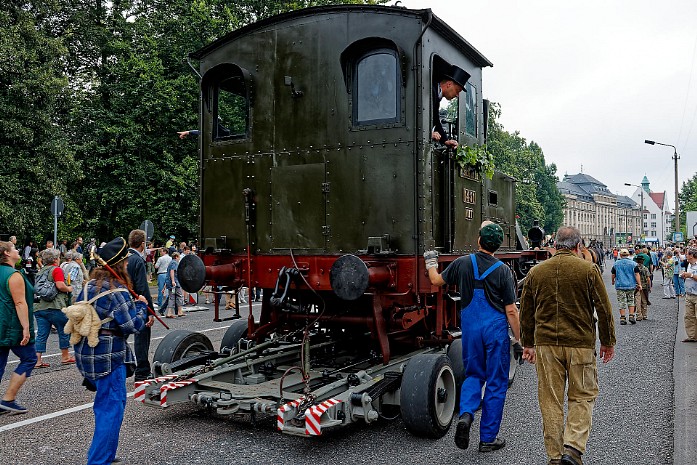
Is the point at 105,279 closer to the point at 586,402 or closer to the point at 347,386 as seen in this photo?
the point at 347,386

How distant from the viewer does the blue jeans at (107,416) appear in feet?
14.2

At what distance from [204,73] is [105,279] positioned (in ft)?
12.5

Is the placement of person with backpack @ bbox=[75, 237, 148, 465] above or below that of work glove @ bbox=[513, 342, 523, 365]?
above

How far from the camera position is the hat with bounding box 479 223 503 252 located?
17.3ft

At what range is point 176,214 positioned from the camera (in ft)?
81.4

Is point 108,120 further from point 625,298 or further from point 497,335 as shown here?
point 497,335

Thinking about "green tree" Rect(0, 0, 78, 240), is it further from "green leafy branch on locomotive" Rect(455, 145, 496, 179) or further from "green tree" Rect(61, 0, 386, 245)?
"green leafy branch on locomotive" Rect(455, 145, 496, 179)

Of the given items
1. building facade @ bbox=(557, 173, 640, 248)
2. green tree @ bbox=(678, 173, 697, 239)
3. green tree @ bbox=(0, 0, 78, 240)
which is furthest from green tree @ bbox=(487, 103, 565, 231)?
building facade @ bbox=(557, 173, 640, 248)

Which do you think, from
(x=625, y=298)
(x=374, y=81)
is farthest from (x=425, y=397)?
(x=625, y=298)

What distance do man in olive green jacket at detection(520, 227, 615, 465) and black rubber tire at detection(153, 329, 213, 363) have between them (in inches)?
155

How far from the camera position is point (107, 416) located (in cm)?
438

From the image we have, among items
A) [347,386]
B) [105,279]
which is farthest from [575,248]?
[105,279]

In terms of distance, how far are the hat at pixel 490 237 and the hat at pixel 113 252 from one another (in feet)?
9.80

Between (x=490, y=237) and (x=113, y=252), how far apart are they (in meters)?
3.11
